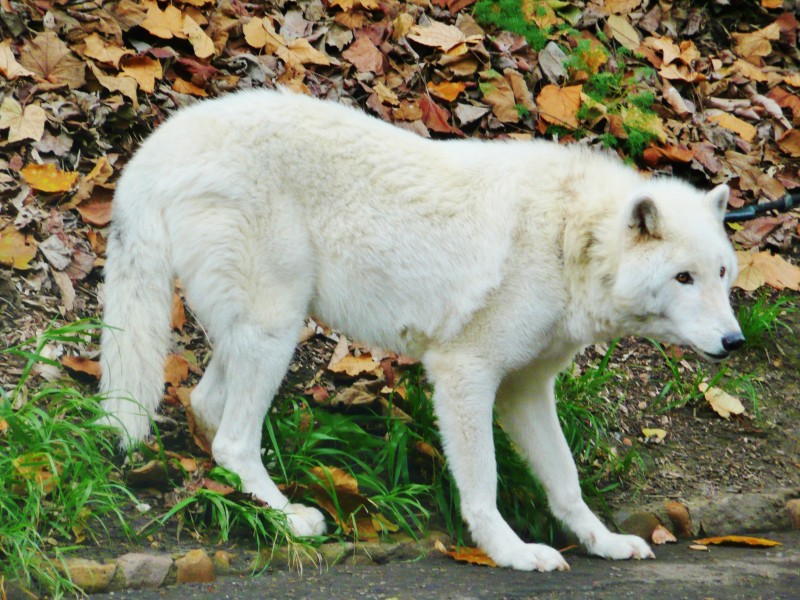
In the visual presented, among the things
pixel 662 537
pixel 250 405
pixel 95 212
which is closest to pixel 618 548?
pixel 662 537

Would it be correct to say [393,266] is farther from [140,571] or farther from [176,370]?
[140,571]

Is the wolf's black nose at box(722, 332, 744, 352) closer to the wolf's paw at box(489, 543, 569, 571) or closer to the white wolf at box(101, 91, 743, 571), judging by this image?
the white wolf at box(101, 91, 743, 571)

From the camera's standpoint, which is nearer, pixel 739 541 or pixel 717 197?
pixel 717 197

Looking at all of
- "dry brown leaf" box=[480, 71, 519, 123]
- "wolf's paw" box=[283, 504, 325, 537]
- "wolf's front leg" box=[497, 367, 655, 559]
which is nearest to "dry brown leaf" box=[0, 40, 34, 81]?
"dry brown leaf" box=[480, 71, 519, 123]

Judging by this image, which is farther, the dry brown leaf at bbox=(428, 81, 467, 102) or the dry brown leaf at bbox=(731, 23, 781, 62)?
the dry brown leaf at bbox=(731, 23, 781, 62)

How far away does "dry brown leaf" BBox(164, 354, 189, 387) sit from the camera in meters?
5.11

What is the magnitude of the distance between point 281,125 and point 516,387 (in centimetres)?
163

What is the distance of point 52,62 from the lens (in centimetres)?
590

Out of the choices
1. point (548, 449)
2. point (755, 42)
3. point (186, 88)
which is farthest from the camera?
point (755, 42)

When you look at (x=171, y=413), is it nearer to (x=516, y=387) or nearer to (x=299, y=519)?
(x=299, y=519)

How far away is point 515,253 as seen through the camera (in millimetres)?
4367

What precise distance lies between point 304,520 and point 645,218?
195 cm

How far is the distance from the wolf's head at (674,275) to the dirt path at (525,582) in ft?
3.09

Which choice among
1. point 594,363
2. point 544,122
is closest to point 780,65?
point 544,122
